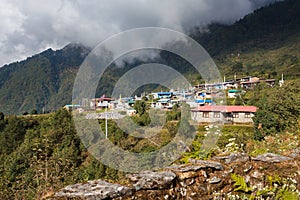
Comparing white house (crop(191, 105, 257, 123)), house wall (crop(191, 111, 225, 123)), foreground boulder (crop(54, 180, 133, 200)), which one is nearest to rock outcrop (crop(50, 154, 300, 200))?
foreground boulder (crop(54, 180, 133, 200))

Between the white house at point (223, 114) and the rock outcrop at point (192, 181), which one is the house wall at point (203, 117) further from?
the rock outcrop at point (192, 181)

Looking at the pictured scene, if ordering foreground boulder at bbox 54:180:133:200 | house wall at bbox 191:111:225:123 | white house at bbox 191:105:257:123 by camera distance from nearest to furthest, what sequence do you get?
foreground boulder at bbox 54:180:133:200 < house wall at bbox 191:111:225:123 < white house at bbox 191:105:257:123

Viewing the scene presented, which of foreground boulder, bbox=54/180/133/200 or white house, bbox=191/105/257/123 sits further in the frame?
white house, bbox=191/105/257/123

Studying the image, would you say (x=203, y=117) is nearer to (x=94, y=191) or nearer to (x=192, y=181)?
(x=192, y=181)

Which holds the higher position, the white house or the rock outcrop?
the rock outcrop

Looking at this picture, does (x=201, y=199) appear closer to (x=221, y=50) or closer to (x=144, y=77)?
(x=144, y=77)

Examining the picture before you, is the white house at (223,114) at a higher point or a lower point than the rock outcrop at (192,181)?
lower

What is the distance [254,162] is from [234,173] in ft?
1.04

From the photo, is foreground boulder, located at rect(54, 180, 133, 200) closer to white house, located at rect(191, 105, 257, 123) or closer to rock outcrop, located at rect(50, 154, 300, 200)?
rock outcrop, located at rect(50, 154, 300, 200)

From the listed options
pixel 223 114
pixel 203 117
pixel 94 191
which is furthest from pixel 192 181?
pixel 223 114

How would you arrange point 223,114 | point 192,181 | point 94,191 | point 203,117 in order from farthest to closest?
point 203,117
point 223,114
point 192,181
point 94,191

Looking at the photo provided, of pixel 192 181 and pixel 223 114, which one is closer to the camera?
pixel 192 181

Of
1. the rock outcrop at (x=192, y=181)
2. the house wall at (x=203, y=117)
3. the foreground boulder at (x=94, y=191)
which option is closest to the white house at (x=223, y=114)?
the house wall at (x=203, y=117)

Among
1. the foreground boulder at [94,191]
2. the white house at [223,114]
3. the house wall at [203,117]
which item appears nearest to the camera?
the foreground boulder at [94,191]
